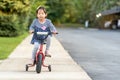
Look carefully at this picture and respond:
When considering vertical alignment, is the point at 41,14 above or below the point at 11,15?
above

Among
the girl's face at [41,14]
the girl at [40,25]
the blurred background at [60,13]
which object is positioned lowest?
the blurred background at [60,13]

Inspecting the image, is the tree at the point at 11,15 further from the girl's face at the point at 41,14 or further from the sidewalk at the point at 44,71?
the girl's face at the point at 41,14

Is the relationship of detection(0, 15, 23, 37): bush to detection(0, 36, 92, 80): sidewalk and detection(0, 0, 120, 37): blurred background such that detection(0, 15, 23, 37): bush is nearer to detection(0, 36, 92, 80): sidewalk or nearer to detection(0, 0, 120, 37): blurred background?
detection(0, 0, 120, 37): blurred background

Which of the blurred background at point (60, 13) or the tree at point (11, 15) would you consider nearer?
the tree at point (11, 15)

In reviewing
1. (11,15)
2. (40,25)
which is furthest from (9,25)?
(40,25)

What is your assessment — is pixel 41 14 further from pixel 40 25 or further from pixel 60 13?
pixel 60 13

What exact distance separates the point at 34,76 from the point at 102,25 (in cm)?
6227

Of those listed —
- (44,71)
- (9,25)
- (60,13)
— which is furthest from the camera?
(60,13)

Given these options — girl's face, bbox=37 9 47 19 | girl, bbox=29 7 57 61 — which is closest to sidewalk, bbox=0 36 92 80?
girl, bbox=29 7 57 61

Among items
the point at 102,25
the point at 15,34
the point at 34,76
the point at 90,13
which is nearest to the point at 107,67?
the point at 34,76

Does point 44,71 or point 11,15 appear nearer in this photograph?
point 44,71

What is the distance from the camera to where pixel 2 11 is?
32.9 metres

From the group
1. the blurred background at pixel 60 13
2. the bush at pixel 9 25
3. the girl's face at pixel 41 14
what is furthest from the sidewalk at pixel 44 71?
the blurred background at pixel 60 13

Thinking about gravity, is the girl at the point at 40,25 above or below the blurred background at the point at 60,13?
above
